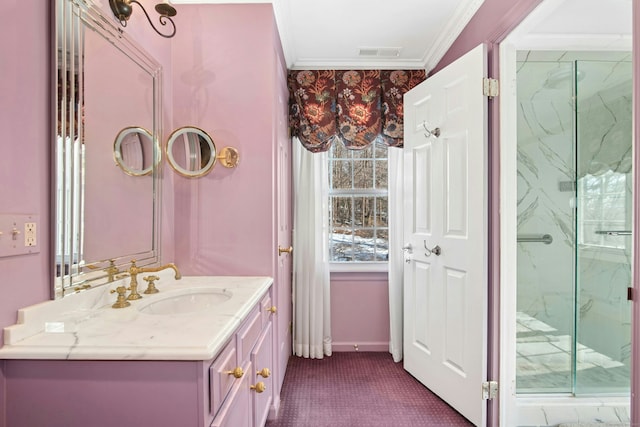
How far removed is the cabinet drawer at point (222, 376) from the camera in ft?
3.16

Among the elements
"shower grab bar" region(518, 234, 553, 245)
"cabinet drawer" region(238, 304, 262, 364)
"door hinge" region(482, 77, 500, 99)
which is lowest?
"cabinet drawer" region(238, 304, 262, 364)

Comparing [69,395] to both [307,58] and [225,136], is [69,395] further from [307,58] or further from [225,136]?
[307,58]

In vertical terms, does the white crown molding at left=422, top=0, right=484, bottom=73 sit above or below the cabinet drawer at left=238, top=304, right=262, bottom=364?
above

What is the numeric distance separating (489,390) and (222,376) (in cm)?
154

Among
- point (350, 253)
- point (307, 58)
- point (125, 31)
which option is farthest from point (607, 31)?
point (125, 31)

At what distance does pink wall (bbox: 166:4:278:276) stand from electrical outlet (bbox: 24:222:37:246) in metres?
0.91

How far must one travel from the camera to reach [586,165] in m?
2.37

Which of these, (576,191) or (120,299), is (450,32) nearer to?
(576,191)

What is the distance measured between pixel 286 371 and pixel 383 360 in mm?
804

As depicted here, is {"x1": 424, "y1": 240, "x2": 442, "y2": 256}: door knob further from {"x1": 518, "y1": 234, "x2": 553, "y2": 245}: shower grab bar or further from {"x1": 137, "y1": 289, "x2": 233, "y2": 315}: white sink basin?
{"x1": 137, "y1": 289, "x2": 233, "y2": 315}: white sink basin

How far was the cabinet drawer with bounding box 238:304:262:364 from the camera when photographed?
128 centimetres

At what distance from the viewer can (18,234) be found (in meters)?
0.96

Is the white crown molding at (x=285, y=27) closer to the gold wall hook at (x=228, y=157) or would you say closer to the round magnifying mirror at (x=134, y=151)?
the gold wall hook at (x=228, y=157)

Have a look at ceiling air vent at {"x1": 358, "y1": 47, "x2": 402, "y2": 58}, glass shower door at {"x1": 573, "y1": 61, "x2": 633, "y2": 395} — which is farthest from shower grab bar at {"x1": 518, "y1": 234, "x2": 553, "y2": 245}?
ceiling air vent at {"x1": 358, "y1": 47, "x2": 402, "y2": 58}
